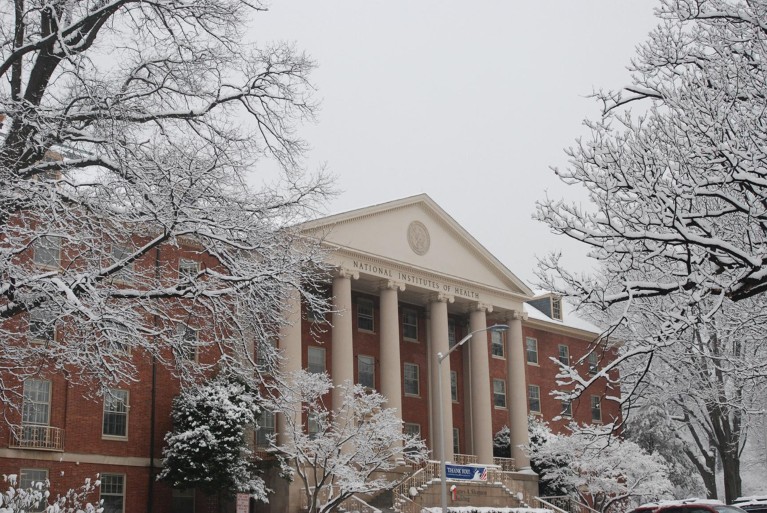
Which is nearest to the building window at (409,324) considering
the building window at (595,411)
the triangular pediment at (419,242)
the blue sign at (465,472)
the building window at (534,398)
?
the triangular pediment at (419,242)

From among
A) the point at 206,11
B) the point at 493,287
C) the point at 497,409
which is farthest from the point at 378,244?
the point at 206,11

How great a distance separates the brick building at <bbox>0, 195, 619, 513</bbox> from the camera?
3662 centimetres

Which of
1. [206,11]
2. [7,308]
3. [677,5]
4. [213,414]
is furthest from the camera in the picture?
[213,414]

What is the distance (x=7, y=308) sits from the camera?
1605 cm

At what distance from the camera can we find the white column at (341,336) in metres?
43.9

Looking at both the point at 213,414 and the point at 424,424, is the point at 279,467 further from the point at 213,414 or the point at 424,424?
the point at 424,424

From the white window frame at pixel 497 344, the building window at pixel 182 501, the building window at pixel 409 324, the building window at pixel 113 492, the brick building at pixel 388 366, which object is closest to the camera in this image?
the brick building at pixel 388 366

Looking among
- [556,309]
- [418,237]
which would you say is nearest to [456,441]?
[418,237]

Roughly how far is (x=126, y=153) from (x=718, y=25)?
10.2 metres

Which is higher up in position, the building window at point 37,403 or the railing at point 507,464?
the building window at point 37,403

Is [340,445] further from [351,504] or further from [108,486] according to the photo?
[108,486]

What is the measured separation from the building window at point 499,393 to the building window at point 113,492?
90.8ft

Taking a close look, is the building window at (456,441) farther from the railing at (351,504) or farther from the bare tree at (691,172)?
the bare tree at (691,172)

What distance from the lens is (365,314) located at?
51688 mm
